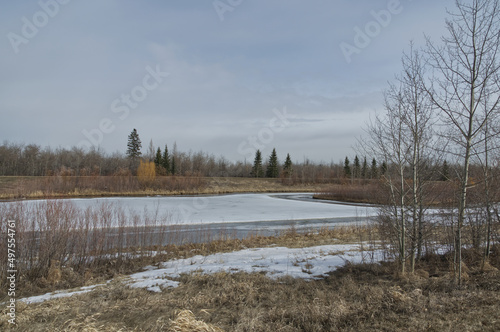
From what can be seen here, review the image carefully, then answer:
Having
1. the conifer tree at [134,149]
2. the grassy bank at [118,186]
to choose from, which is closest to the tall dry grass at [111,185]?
the grassy bank at [118,186]

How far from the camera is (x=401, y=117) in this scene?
6.31m

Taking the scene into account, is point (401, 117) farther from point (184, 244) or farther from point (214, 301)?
point (184, 244)

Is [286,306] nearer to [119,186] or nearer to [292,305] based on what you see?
[292,305]

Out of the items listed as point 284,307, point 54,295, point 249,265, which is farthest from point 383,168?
point 54,295

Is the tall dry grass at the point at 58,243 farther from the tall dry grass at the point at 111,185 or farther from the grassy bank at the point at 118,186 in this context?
the tall dry grass at the point at 111,185

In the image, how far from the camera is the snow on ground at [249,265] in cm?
644

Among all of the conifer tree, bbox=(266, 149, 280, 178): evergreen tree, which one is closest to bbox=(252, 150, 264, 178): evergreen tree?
bbox=(266, 149, 280, 178): evergreen tree

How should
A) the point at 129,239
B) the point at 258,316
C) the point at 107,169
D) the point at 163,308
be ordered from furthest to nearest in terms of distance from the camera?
1. the point at 107,169
2. the point at 129,239
3. the point at 163,308
4. the point at 258,316

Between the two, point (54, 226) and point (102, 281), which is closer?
point (102, 281)

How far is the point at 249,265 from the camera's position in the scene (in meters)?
7.96

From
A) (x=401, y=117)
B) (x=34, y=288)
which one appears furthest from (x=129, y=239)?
(x=401, y=117)

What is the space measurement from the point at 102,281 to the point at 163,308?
348cm

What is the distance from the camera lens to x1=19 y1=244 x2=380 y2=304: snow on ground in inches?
254

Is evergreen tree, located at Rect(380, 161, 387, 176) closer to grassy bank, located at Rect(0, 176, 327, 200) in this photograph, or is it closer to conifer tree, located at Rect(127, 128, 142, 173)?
grassy bank, located at Rect(0, 176, 327, 200)
